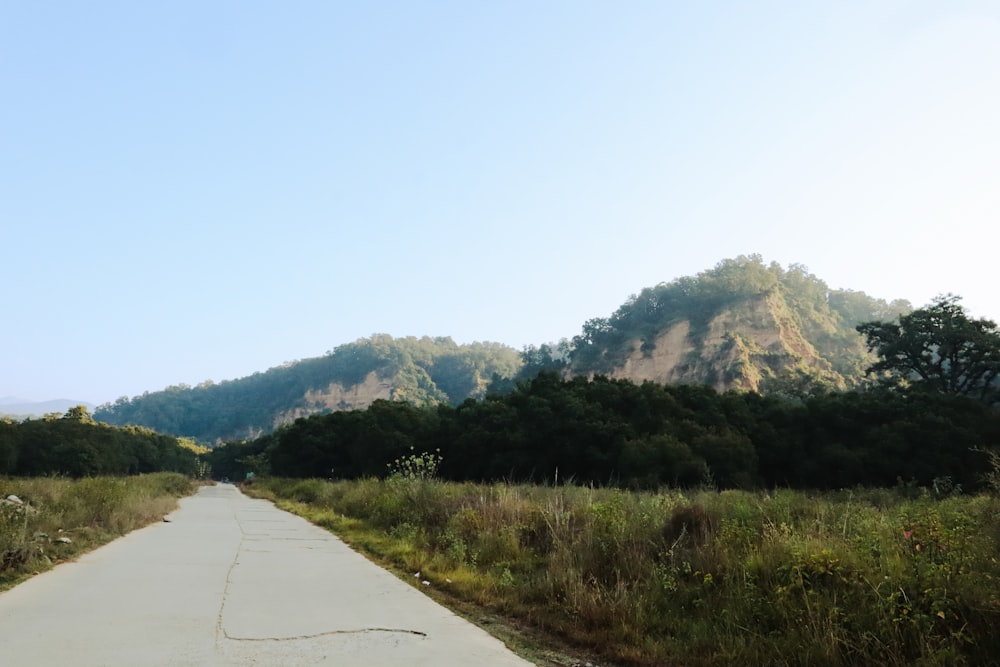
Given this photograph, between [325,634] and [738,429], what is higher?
[325,634]

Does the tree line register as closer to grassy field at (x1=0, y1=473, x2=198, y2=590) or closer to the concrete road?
grassy field at (x1=0, y1=473, x2=198, y2=590)

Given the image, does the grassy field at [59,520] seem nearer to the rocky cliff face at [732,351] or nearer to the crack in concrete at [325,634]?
the crack in concrete at [325,634]

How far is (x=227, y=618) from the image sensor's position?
6457 millimetres

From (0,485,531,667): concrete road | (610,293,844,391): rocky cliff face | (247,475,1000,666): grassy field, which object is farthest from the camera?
(610,293,844,391): rocky cliff face

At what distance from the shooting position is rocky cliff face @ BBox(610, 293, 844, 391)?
12950 cm

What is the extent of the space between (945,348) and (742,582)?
61.0 m

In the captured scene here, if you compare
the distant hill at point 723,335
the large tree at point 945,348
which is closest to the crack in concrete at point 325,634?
the large tree at point 945,348

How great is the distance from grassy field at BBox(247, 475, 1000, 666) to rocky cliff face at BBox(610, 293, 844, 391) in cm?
12105

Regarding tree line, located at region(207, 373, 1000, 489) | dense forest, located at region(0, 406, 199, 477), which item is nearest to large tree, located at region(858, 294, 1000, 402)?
tree line, located at region(207, 373, 1000, 489)

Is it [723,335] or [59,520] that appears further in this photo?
[723,335]

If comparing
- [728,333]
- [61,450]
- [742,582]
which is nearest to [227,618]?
[742,582]

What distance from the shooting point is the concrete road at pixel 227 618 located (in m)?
5.17

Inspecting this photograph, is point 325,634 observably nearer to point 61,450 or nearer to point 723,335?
point 61,450

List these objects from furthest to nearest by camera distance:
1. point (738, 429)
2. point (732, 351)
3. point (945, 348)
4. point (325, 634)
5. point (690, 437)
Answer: point (732, 351) → point (945, 348) → point (738, 429) → point (690, 437) → point (325, 634)
